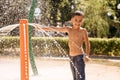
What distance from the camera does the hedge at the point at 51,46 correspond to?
13.1m

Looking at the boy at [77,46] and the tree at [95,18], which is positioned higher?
the boy at [77,46]

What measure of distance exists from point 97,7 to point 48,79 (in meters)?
15.1

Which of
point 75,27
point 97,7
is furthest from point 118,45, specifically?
point 75,27

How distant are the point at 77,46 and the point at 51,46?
9.57 meters

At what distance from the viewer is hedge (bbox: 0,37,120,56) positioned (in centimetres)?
1308

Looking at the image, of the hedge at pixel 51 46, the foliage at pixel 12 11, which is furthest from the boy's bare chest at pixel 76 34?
the hedge at pixel 51 46

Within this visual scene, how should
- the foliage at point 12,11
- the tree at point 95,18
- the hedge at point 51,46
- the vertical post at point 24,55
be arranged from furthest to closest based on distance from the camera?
the tree at point 95,18 < the hedge at point 51,46 < the foliage at point 12,11 < the vertical post at point 24,55

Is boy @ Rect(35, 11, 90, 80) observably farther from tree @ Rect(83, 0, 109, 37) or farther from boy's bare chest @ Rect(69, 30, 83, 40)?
tree @ Rect(83, 0, 109, 37)

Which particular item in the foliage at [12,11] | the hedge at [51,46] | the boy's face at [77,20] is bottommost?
the hedge at [51,46]

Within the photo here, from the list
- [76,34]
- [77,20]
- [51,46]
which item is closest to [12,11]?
[51,46]

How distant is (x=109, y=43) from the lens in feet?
49.6

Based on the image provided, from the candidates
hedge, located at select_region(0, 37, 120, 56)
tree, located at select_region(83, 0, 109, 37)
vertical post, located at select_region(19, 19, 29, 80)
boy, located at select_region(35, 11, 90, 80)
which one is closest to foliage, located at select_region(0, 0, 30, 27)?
hedge, located at select_region(0, 37, 120, 56)

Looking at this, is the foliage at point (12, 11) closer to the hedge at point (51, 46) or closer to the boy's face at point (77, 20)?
the hedge at point (51, 46)

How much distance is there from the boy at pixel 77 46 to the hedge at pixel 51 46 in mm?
8200
